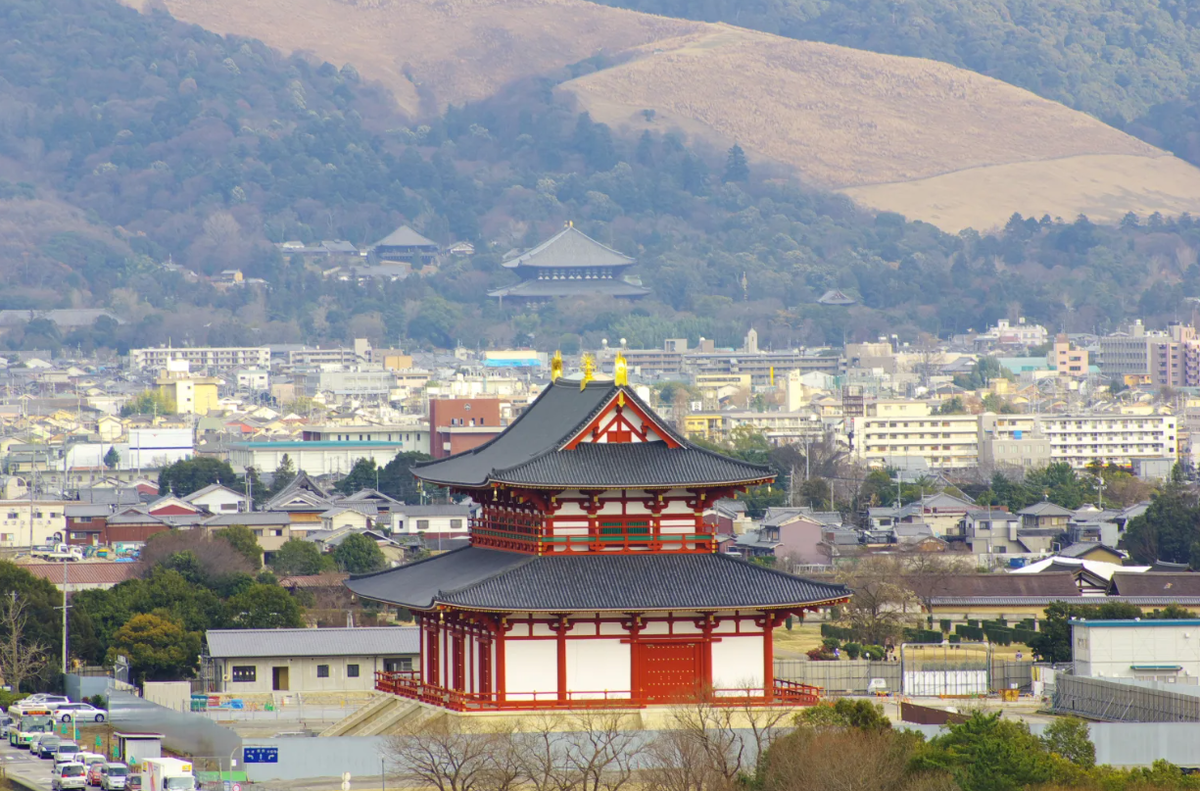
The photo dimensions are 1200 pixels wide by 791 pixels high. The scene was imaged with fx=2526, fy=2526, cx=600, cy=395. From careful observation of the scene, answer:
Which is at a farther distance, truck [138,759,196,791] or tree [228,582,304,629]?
tree [228,582,304,629]

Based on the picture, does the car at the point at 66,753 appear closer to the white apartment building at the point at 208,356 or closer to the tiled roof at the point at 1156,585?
the tiled roof at the point at 1156,585

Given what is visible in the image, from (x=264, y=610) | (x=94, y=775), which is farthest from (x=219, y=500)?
(x=94, y=775)

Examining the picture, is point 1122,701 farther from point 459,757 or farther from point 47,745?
point 47,745

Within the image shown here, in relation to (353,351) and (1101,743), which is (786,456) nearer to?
(1101,743)

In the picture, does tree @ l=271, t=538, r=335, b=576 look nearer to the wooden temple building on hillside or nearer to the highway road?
the highway road

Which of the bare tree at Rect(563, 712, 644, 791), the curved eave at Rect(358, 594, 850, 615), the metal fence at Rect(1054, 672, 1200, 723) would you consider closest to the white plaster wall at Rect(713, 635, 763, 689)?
the curved eave at Rect(358, 594, 850, 615)
